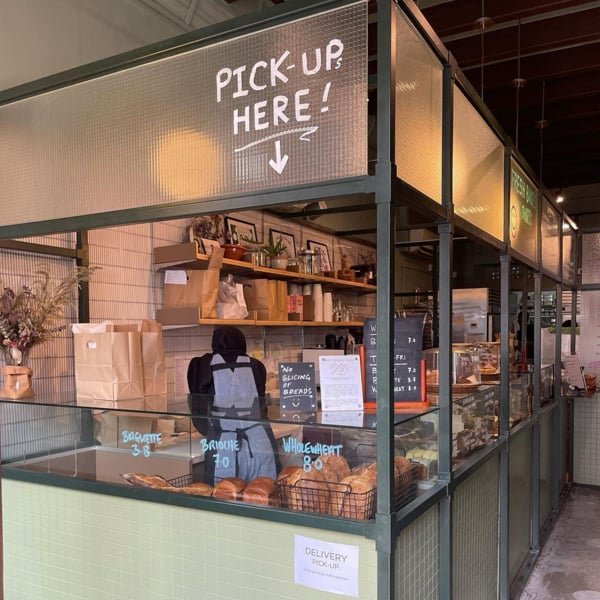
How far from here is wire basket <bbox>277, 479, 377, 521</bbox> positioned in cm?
178

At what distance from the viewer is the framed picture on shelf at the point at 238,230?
4.26 metres

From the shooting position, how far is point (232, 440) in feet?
6.82

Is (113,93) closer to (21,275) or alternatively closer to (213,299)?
(21,275)

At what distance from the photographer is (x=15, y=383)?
2.61 m

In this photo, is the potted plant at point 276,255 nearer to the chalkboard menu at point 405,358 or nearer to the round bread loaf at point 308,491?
the chalkboard menu at point 405,358

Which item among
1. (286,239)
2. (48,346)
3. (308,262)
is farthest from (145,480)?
(286,239)

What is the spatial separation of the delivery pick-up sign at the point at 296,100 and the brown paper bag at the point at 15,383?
146cm

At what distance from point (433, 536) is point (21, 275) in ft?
7.39

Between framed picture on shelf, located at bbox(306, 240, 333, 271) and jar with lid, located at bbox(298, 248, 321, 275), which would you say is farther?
framed picture on shelf, located at bbox(306, 240, 333, 271)

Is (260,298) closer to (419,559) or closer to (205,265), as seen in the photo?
(205,265)

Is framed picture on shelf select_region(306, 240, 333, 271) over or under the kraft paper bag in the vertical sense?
over

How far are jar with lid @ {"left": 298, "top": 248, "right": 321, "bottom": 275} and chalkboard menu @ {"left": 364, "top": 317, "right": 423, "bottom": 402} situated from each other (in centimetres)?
278

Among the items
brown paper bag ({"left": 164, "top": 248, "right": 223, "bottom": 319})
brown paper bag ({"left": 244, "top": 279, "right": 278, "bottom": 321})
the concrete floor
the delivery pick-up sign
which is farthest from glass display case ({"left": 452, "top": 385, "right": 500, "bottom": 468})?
brown paper bag ({"left": 244, "top": 279, "right": 278, "bottom": 321})

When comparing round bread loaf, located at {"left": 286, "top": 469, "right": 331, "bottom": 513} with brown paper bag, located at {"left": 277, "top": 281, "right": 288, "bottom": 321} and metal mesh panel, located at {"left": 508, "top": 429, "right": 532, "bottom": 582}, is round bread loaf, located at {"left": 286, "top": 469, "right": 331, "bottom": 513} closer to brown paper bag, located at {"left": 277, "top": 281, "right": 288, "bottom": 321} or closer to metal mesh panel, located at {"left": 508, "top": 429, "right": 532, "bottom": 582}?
metal mesh panel, located at {"left": 508, "top": 429, "right": 532, "bottom": 582}
